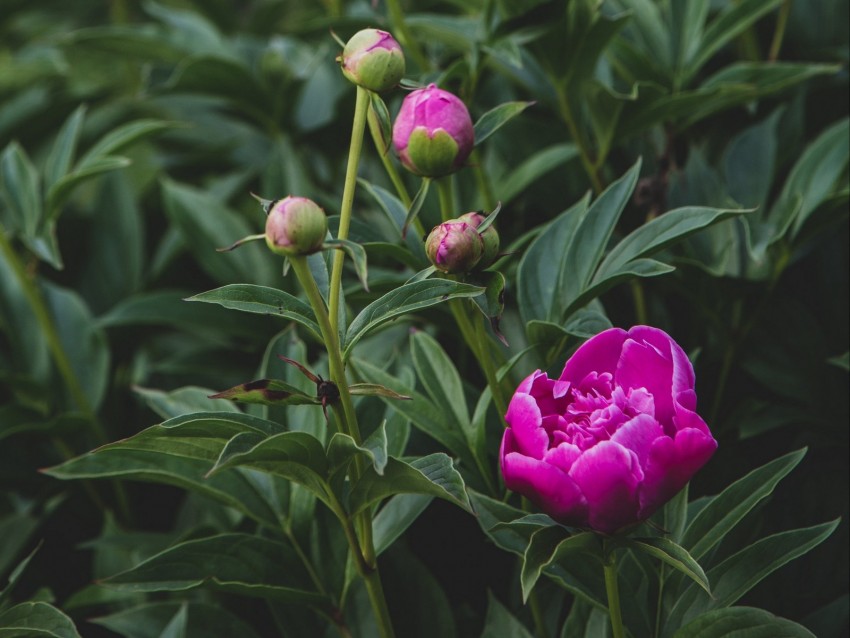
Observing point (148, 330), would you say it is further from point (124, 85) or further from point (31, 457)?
point (124, 85)

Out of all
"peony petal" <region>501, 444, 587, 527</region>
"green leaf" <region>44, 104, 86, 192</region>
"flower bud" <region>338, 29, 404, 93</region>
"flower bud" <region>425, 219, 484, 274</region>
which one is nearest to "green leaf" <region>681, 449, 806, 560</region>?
"peony petal" <region>501, 444, 587, 527</region>

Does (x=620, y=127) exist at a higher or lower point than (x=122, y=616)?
higher

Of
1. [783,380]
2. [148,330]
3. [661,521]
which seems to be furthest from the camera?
[148,330]

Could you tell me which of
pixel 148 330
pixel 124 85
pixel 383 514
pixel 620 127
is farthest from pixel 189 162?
pixel 383 514

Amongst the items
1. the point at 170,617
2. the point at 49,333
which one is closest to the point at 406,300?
the point at 170,617

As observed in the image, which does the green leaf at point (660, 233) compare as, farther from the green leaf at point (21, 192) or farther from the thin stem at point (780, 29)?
the green leaf at point (21, 192)

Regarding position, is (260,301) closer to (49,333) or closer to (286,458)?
(286,458)

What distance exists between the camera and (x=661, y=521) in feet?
2.19

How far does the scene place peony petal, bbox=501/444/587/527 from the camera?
0.52 m

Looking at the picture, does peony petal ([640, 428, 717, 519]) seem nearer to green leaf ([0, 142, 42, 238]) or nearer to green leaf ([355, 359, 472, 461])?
green leaf ([355, 359, 472, 461])

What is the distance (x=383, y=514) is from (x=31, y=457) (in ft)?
1.72

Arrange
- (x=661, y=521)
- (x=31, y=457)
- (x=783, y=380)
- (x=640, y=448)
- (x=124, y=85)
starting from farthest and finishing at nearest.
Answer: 1. (x=124, y=85)
2. (x=31, y=457)
3. (x=783, y=380)
4. (x=661, y=521)
5. (x=640, y=448)

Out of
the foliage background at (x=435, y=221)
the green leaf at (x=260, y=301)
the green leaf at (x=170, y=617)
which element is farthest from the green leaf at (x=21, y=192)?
the green leaf at (x=260, y=301)

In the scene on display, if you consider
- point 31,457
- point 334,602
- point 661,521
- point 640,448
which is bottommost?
point 31,457
